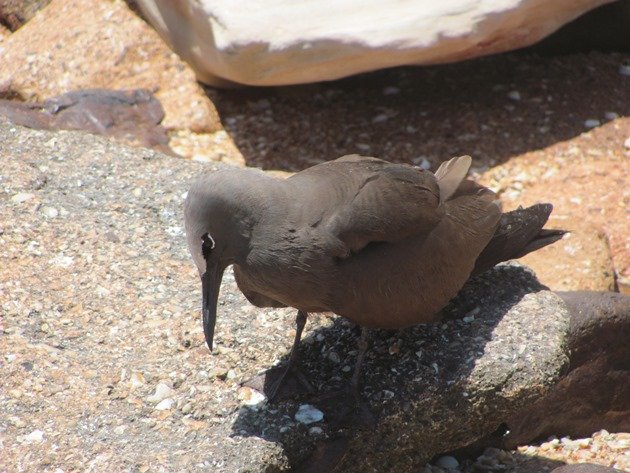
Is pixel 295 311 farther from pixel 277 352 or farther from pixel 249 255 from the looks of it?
pixel 249 255

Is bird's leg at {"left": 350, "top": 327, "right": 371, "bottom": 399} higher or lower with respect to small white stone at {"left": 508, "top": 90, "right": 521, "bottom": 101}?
higher

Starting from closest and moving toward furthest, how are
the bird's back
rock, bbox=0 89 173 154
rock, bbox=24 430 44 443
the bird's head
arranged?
1. the bird's head
2. the bird's back
3. rock, bbox=24 430 44 443
4. rock, bbox=0 89 173 154

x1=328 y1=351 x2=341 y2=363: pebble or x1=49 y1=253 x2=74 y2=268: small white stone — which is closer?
x1=328 y1=351 x2=341 y2=363: pebble

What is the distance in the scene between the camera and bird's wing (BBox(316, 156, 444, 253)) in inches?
135

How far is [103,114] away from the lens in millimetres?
6098

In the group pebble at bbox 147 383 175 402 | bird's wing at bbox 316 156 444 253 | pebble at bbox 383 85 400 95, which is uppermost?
bird's wing at bbox 316 156 444 253

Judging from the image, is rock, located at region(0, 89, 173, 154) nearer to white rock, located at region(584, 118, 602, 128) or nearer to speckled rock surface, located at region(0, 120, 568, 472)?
speckled rock surface, located at region(0, 120, 568, 472)

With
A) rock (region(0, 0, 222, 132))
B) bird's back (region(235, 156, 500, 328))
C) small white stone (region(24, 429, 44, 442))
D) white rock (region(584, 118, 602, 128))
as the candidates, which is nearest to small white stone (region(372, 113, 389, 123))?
rock (region(0, 0, 222, 132))

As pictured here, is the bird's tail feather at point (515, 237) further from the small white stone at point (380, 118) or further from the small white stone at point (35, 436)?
the small white stone at point (380, 118)

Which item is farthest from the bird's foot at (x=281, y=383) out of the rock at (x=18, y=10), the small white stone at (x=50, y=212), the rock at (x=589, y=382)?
the rock at (x=18, y=10)

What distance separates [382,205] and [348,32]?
9.12ft

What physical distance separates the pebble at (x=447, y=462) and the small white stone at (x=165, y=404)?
1.46m

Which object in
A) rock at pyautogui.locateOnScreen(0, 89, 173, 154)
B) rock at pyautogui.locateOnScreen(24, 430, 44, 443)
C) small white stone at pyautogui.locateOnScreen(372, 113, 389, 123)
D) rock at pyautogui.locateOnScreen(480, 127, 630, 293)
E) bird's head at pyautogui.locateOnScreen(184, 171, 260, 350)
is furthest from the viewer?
small white stone at pyautogui.locateOnScreen(372, 113, 389, 123)

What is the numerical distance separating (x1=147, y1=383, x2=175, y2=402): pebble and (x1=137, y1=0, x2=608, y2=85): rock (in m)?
3.03
